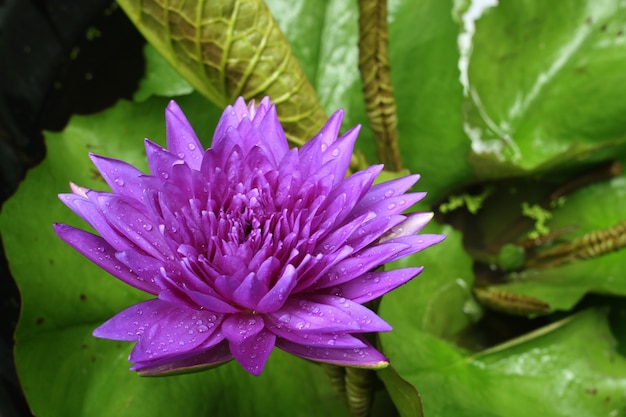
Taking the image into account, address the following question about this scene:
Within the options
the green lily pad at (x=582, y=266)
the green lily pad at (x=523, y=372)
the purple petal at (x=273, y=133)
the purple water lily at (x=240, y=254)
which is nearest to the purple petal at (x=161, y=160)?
the purple water lily at (x=240, y=254)

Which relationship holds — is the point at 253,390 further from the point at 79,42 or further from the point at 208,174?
the point at 79,42

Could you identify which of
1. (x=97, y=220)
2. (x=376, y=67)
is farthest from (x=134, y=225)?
(x=376, y=67)

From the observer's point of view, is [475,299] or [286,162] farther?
[475,299]

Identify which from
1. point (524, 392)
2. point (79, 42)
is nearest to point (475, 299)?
point (524, 392)

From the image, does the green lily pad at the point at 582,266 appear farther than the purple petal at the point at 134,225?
Yes

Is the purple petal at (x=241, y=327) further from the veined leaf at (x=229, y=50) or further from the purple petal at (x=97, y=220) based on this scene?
the veined leaf at (x=229, y=50)

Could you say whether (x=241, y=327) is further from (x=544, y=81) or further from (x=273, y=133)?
(x=544, y=81)
